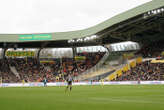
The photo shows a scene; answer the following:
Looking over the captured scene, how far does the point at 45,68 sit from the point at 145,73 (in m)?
27.5

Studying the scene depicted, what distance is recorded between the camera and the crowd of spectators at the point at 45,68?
63.9 m

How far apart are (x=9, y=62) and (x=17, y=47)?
436 centimetres

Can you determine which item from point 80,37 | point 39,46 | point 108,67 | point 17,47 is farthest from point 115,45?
point 17,47

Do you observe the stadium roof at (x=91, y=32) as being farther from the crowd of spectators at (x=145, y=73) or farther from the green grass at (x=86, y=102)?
the green grass at (x=86, y=102)

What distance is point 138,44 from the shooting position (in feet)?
222

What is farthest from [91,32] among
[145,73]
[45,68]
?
[45,68]

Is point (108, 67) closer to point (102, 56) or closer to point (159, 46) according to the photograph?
point (102, 56)

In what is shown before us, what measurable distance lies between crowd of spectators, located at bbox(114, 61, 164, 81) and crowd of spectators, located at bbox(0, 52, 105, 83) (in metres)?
15.0

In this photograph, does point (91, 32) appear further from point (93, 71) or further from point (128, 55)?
point (128, 55)

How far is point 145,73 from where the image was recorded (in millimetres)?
52781

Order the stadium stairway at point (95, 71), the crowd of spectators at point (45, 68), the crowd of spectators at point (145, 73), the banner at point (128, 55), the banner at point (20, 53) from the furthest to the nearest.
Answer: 1. the banner at point (20, 53)
2. the crowd of spectators at point (45, 68)
3. the stadium stairway at point (95, 71)
4. the banner at point (128, 55)
5. the crowd of spectators at point (145, 73)

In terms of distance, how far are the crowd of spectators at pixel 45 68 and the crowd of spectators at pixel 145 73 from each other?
49.2ft

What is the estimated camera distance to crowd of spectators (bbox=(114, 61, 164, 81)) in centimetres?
5053

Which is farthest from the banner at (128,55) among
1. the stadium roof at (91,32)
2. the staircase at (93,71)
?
the stadium roof at (91,32)
